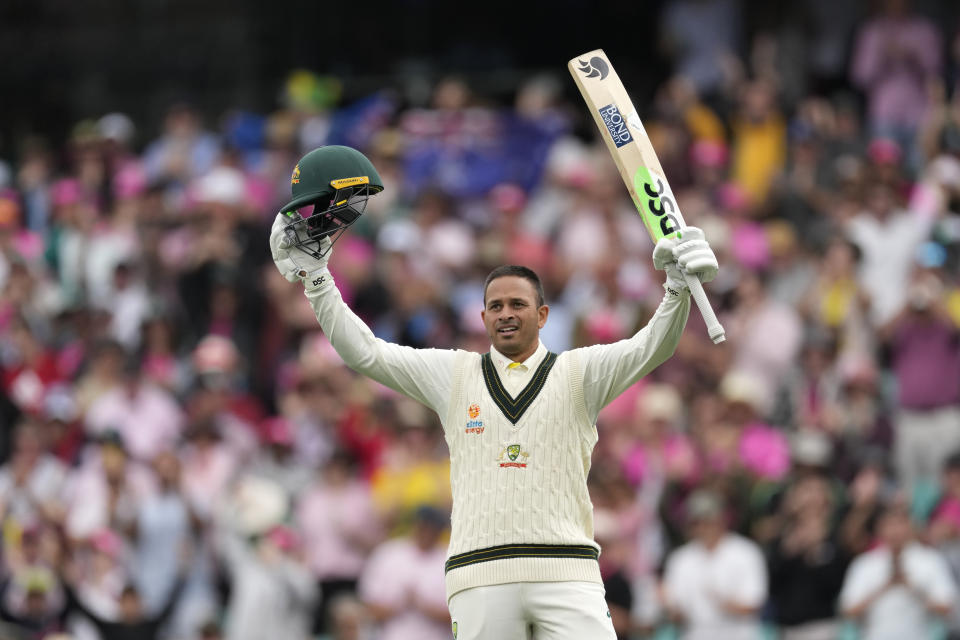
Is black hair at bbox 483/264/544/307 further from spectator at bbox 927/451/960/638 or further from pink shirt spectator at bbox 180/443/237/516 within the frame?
pink shirt spectator at bbox 180/443/237/516

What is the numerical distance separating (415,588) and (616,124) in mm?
6036

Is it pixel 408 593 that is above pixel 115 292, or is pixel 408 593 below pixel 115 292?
below

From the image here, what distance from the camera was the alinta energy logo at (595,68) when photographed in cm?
916

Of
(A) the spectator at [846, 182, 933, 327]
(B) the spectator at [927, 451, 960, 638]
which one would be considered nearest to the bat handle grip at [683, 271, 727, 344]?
(B) the spectator at [927, 451, 960, 638]

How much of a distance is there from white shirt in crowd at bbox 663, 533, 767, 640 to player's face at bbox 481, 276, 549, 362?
17.4 feet

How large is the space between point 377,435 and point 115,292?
3859 millimetres

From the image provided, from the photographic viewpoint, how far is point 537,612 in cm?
840

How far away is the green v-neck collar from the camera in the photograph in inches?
340

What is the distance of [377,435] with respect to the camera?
15.4m

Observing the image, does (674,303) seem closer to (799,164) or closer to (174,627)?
(174,627)

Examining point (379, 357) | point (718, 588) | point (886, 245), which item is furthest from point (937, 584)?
point (379, 357)

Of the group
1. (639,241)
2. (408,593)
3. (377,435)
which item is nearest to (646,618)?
(408,593)

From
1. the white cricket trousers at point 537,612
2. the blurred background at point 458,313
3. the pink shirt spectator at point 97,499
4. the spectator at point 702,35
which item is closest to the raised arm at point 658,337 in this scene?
the white cricket trousers at point 537,612

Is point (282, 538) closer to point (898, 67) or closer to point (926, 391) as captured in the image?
point (926, 391)
